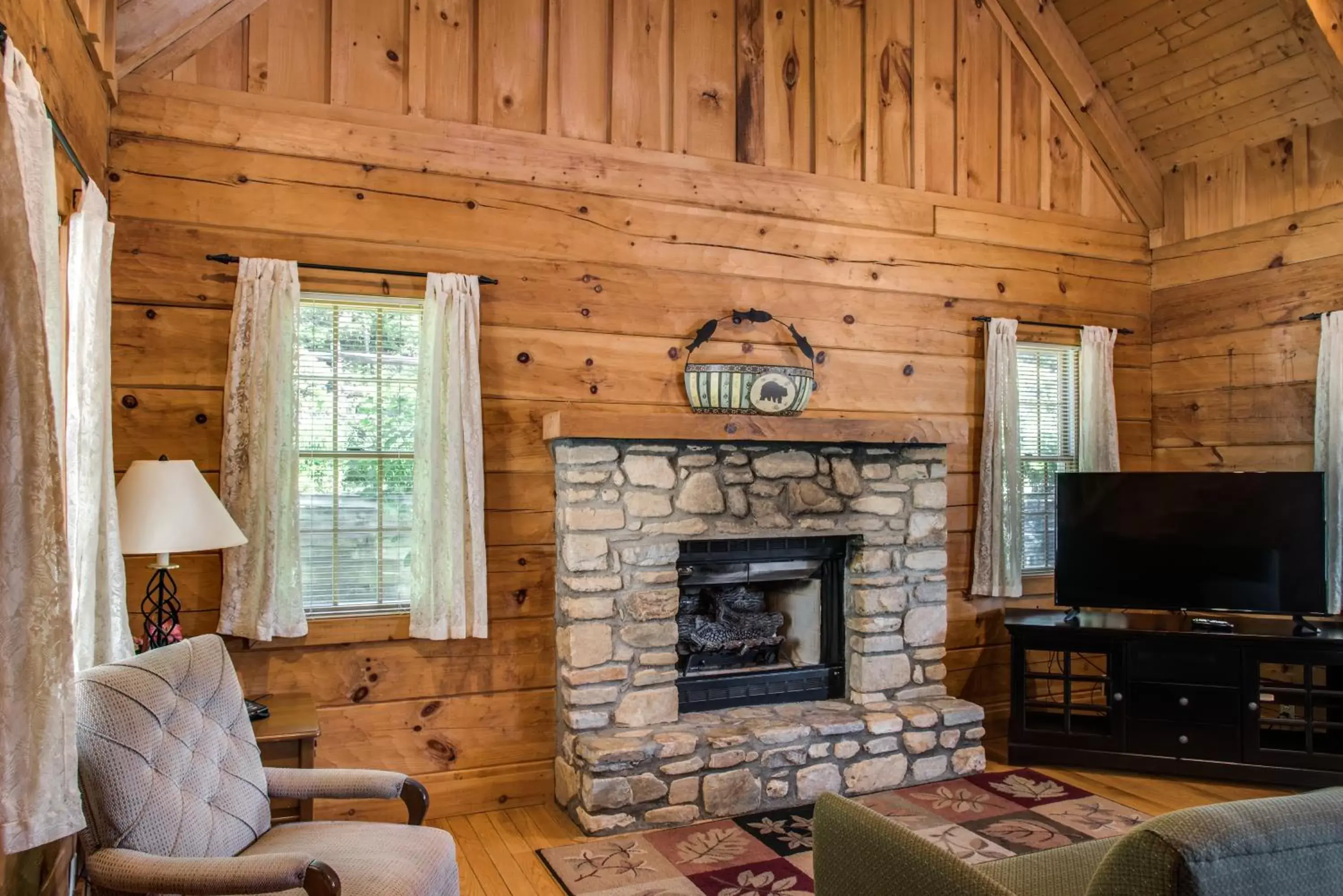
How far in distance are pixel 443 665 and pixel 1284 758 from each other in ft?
12.2

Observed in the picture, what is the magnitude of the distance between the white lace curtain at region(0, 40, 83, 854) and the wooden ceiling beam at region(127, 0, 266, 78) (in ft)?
6.90

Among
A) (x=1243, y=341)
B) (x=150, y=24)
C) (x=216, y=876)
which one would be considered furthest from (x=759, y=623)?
(x=150, y=24)

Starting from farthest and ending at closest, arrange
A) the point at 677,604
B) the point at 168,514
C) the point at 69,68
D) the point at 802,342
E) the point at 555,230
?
the point at 802,342 < the point at 555,230 < the point at 677,604 < the point at 168,514 < the point at 69,68

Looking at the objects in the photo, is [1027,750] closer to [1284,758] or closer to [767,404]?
[1284,758]

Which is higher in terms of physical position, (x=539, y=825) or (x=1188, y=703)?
(x=1188, y=703)

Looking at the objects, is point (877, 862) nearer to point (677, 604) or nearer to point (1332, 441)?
point (677, 604)

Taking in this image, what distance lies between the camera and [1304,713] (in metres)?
4.54

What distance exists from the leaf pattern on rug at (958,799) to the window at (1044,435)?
151 centimetres

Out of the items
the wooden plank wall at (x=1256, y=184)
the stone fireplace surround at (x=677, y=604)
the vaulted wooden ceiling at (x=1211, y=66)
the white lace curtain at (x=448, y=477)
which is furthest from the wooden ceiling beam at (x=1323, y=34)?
the white lace curtain at (x=448, y=477)

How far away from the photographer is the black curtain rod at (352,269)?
3.71 m

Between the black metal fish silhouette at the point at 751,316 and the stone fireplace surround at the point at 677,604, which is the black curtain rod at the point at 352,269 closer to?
the stone fireplace surround at the point at 677,604

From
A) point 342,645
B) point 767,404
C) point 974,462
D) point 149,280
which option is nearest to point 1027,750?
point 974,462

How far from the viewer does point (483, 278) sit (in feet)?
13.5

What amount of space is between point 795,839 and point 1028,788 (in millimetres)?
1261
